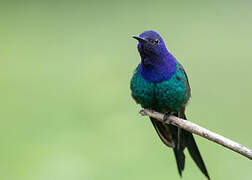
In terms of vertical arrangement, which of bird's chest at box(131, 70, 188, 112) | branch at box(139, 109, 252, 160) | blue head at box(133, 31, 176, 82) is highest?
blue head at box(133, 31, 176, 82)

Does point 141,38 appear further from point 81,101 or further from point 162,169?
point 81,101

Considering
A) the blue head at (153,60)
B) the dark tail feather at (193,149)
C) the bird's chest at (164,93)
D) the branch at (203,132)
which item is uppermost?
the blue head at (153,60)

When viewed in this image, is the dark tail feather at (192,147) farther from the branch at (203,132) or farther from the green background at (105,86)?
the green background at (105,86)

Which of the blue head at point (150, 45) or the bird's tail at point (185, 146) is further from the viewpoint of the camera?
the bird's tail at point (185, 146)

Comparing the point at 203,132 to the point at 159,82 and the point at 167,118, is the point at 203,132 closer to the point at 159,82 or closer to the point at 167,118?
the point at 167,118

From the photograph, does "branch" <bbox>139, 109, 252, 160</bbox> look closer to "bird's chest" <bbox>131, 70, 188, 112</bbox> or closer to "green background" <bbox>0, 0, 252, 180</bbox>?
"bird's chest" <bbox>131, 70, 188, 112</bbox>

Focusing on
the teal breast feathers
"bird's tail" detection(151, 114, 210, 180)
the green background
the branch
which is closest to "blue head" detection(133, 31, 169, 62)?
the teal breast feathers

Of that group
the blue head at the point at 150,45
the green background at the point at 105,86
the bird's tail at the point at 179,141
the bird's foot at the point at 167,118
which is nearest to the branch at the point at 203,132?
the bird's foot at the point at 167,118

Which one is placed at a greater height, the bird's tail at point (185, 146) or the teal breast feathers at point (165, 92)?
the teal breast feathers at point (165, 92)
